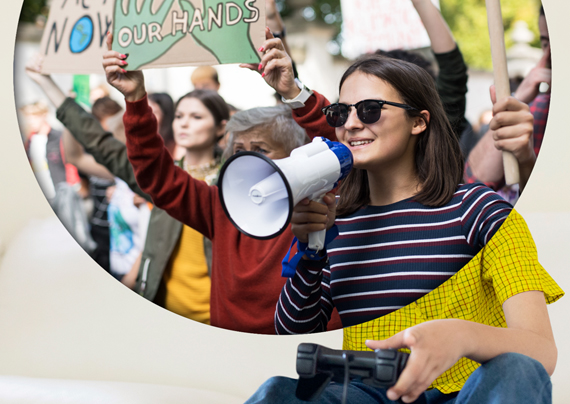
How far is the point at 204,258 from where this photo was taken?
1104mm

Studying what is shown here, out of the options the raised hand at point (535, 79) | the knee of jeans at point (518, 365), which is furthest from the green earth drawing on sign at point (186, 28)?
Answer: the knee of jeans at point (518, 365)

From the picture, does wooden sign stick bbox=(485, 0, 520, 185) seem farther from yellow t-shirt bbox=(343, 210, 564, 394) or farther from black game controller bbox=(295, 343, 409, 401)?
black game controller bbox=(295, 343, 409, 401)

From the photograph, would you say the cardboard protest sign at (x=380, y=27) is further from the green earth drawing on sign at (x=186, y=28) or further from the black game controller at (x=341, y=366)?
the black game controller at (x=341, y=366)

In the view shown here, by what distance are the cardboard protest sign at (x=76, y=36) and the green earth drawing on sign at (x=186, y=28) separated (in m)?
0.03

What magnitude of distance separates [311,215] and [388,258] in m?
0.16

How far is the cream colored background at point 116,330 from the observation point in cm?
91

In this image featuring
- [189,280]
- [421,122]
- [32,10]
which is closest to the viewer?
[421,122]

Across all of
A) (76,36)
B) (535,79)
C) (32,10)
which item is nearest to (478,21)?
(535,79)

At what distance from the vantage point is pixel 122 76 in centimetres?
87

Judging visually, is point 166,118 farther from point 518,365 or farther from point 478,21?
point 518,365

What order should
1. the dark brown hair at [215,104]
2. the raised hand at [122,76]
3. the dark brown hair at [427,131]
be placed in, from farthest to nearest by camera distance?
the dark brown hair at [215,104], the raised hand at [122,76], the dark brown hair at [427,131]

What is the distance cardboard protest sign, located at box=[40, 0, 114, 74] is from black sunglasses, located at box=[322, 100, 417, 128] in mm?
369

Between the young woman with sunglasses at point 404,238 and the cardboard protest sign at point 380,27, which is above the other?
the cardboard protest sign at point 380,27

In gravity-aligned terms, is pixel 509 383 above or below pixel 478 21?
below
